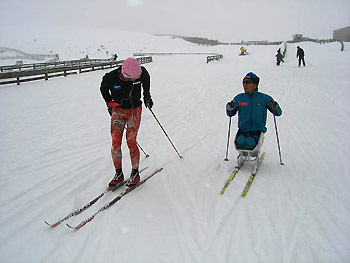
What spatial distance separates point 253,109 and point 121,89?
2.46m

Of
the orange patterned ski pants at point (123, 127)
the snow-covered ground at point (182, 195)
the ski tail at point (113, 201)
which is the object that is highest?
the orange patterned ski pants at point (123, 127)

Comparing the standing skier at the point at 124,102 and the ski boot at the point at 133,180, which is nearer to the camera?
the standing skier at the point at 124,102

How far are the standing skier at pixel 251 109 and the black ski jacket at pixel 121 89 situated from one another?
68.8 inches

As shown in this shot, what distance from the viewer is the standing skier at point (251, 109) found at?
16.2ft

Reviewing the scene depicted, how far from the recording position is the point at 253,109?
509 centimetres

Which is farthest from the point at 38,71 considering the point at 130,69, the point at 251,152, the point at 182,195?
the point at 251,152

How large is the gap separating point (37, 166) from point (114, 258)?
11.7 feet

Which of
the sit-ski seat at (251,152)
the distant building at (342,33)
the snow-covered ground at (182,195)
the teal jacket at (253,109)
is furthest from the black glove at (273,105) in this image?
the distant building at (342,33)

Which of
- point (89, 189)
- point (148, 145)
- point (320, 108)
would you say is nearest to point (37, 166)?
point (89, 189)

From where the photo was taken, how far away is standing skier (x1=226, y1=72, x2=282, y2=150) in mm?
4941

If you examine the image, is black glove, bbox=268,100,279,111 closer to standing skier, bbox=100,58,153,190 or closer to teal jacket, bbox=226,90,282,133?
teal jacket, bbox=226,90,282,133

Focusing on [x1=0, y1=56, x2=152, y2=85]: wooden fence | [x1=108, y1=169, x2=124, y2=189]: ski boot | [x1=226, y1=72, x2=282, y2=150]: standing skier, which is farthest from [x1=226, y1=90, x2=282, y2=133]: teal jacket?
[x1=0, y1=56, x2=152, y2=85]: wooden fence

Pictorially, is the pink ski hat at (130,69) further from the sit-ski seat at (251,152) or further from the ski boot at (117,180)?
the sit-ski seat at (251,152)

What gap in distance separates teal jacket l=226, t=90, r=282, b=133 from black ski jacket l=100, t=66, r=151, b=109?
1803 mm
